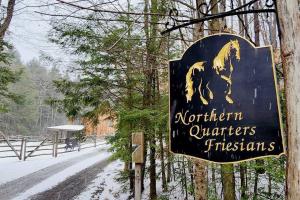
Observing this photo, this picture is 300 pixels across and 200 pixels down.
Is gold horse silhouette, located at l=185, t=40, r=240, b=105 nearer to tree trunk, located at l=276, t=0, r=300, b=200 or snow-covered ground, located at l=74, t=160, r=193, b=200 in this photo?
tree trunk, located at l=276, t=0, r=300, b=200

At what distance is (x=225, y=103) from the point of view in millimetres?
2277

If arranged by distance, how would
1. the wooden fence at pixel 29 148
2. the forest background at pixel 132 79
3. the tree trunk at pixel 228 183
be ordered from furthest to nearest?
1. the wooden fence at pixel 29 148
2. the forest background at pixel 132 79
3. the tree trunk at pixel 228 183

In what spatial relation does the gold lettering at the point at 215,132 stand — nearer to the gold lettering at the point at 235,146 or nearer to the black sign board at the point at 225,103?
the black sign board at the point at 225,103

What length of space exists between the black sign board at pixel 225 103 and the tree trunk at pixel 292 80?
0.08m

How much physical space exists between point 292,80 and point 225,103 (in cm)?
49

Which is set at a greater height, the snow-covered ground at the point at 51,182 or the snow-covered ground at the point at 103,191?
the snow-covered ground at the point at 51,182

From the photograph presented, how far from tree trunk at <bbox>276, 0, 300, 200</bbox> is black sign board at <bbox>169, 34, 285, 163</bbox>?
0.08 meters

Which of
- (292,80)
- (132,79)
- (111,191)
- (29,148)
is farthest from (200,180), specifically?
(29,148)

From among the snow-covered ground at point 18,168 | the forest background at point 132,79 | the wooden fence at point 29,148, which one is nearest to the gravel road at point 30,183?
the snow-covered ground at point 18,168

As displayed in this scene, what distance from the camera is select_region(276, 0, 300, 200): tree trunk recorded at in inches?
78.5

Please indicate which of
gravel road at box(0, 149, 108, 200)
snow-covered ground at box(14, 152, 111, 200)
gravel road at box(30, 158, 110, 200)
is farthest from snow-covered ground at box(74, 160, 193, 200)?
snow-covered ground at box(14, 152, 111, 200)

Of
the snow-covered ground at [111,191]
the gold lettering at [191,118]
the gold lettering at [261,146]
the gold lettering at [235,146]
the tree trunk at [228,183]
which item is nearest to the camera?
the gold lettering at [261,146]

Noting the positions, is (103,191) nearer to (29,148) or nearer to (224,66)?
(224,66)

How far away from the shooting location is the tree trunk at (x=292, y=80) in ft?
6.54
